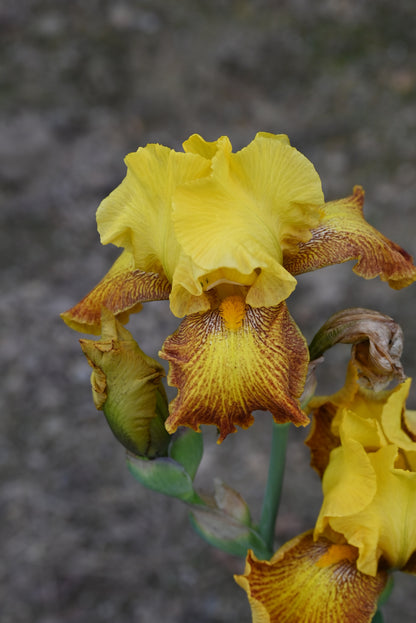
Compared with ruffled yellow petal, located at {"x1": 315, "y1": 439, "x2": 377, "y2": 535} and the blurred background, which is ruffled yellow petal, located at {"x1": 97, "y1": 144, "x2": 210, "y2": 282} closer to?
ruffled yellow petal, located at {"x1": 315, "y1": 439, "x2": 377, "y2": 535}

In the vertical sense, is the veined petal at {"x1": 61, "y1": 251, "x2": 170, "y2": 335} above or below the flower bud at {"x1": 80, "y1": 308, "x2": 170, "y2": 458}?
above

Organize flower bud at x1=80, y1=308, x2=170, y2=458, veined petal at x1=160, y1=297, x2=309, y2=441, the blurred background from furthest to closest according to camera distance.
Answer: the blurred background < flower bud at x1=80, y1=308, x2=170, y2=458 < veined petal at x1=160, y1=297, x2=309, y2=441

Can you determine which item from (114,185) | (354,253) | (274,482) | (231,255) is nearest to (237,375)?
(231,255)

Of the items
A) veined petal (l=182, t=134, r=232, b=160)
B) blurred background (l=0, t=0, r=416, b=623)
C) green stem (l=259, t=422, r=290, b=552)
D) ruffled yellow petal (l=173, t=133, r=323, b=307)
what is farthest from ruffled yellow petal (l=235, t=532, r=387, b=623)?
blurred background (l=0, t=0, r=416, b=623)

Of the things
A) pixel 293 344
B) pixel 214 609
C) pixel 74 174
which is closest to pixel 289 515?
pixel 214 609

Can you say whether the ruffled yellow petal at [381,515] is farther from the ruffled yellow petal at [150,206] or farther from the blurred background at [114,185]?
the blurred background at [114,185]

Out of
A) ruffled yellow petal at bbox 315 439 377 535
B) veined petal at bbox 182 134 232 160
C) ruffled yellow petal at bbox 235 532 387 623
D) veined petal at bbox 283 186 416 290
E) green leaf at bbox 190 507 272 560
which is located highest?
veined petal at bbox 182 134 232 160

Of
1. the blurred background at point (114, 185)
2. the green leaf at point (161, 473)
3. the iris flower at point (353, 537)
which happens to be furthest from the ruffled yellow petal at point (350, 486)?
the blurred background at point (114, 185)
